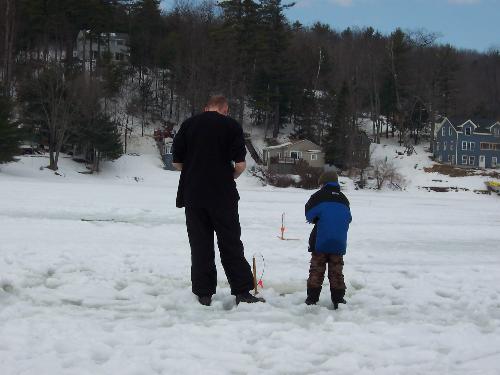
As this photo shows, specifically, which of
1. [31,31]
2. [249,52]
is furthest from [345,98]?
[31,31]

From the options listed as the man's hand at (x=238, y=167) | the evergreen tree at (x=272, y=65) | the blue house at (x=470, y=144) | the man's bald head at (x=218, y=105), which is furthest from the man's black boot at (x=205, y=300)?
the blue house at (x=470, y=144)

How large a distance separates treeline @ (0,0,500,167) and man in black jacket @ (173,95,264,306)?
159 ft

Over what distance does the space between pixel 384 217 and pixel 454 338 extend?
594 inches

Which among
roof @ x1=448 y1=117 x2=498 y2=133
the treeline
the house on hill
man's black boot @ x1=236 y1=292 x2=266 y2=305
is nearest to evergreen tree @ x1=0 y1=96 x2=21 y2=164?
the treeline

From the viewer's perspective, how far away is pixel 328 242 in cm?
562

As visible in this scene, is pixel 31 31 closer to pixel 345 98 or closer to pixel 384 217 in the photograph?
pixel 345 98

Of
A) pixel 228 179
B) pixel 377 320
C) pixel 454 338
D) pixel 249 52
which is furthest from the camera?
pixel 249 52

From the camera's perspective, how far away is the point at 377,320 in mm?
5016

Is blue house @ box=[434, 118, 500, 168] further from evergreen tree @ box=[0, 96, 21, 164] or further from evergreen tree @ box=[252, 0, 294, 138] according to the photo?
evergreen tree @ box=[0, 96, 21, 164]

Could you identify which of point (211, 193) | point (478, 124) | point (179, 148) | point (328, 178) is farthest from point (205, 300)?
point (478, 124)

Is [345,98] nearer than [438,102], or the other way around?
[345,98]

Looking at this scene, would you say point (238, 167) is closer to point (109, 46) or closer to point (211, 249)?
point (211, 249)

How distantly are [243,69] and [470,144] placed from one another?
28.5m

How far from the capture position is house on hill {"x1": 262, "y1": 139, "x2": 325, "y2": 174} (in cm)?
5375
